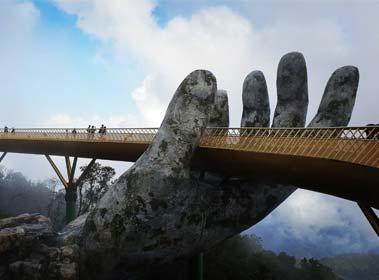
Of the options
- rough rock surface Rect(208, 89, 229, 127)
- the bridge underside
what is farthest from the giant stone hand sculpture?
rough rock surface Rect(208, 89, 229, 127)

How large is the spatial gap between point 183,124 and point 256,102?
29.5ft

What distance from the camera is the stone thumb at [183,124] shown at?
21547 mm

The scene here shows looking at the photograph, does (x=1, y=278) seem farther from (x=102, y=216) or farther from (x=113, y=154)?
(x=113, y=154)

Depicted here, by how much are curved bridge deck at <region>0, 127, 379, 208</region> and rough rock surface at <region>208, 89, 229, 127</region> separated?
4.12 metres

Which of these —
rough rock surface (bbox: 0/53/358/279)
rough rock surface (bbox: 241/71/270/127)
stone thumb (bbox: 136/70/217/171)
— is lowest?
rough rock surface (bbox: 0/53/358/279)

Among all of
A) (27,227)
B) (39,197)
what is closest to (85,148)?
(27,227)

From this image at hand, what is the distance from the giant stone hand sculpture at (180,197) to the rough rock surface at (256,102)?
1879mm

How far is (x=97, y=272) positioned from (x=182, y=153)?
757 cm

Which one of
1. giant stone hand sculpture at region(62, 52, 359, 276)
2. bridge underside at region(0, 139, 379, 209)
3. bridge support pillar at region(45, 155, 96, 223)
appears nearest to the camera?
bridge underside at region(0, 139, 379, 209)

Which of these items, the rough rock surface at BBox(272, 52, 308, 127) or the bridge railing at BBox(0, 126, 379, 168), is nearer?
the bridge railing at BBox(0, 126, 379, 168)

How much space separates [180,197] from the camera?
70.6 feet

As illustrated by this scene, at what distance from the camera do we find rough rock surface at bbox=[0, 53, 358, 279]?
20266 mm

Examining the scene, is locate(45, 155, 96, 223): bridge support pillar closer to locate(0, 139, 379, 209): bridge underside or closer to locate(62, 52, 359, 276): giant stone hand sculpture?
locate(0, 139, 379, 209): bridge underside

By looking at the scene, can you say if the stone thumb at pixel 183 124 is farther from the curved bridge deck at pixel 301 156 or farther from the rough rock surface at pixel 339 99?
the rough rock surface at pixel 339 99
